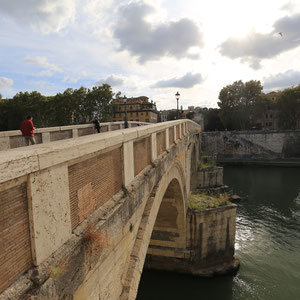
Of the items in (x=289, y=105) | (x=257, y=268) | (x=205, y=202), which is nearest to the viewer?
(x=257, y=268)

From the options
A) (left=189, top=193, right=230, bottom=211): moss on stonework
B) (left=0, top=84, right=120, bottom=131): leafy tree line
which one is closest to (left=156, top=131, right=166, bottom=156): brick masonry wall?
(left=189, top=193, right=230, bottom=211): moss on stonework

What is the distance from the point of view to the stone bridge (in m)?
1.71

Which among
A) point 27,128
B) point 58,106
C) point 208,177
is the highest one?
point 58,106

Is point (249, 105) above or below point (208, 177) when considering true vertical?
above

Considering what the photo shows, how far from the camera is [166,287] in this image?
12172 mm

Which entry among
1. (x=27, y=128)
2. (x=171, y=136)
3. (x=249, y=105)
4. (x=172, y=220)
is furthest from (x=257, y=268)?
(x=249, y=105)

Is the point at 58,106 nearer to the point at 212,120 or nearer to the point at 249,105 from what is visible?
the point at 249,105

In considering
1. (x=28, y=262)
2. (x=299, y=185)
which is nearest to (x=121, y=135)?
(x=28, y=262)

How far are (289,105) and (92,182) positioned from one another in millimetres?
50092

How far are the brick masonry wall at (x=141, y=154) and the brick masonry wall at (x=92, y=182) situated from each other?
3.01 feet

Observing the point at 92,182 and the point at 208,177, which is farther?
the point at 208,177

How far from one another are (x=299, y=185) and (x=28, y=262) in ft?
105

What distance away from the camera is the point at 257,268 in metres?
13.0

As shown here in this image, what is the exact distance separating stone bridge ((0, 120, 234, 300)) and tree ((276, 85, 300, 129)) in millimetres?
47632
